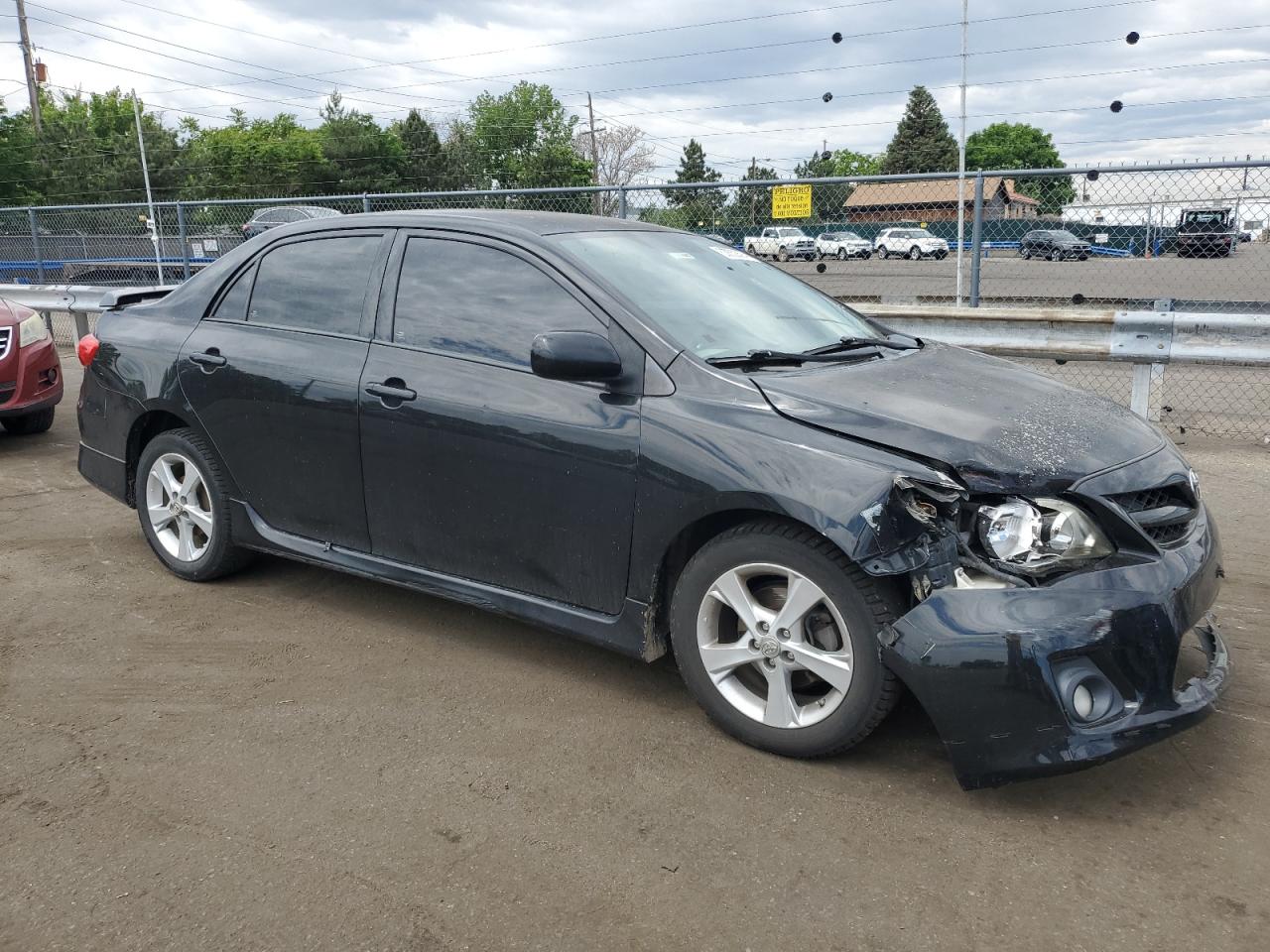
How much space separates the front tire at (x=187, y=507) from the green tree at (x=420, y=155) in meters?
57.5

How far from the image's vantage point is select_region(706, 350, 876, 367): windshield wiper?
3.40 m

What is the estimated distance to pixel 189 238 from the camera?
46.1ft

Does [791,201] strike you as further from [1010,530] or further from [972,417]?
[1010,530]

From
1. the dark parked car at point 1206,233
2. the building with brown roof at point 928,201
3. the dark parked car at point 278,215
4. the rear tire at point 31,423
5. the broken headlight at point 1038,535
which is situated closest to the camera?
the broken headlight at point 1038,535

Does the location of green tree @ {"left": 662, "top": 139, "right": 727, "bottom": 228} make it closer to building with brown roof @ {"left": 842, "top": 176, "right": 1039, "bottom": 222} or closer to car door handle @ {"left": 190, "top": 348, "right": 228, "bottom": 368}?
building with brown roof @ {"left": 842, "top": 176, "right": 1039, "bottom": 222}

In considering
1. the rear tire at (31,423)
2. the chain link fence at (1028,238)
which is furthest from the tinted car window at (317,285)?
the chain link fence at (1028,238)

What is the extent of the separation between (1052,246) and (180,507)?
863 centimetres

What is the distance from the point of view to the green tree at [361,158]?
195 feet

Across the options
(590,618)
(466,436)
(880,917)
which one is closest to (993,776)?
(880,917)

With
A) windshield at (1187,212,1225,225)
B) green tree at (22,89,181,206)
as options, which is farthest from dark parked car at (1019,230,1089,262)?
green tree at (22,89,181,206)

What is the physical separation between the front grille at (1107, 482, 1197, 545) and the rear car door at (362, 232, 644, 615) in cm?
144

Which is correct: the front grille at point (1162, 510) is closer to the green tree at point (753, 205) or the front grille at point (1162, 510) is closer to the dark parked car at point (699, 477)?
the dark parked car at point (699, 477)

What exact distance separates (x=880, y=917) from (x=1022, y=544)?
1.03 m

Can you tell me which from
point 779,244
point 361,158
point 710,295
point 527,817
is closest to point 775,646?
point 527,817
